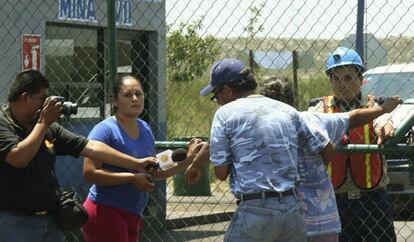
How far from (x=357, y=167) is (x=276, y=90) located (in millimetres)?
905

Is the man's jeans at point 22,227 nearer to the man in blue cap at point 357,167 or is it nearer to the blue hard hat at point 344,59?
the man in blue cap at point 357,167

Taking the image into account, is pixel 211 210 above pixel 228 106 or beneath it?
beneath

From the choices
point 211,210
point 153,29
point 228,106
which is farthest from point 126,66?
point 228,106

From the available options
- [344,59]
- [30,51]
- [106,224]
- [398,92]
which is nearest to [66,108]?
[106,224]

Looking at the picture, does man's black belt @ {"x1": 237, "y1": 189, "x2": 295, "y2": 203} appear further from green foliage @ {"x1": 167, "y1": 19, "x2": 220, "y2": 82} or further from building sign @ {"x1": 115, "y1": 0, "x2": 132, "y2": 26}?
green foliage @ {"x1": 167, "y1": 19, "x2": 220, "y2": 82}

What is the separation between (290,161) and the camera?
4676mm

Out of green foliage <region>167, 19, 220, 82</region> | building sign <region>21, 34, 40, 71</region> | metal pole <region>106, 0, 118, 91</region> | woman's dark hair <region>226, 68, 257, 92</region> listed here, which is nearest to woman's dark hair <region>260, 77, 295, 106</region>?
woman's dark hair <region>226, 68, 257, 92</region>

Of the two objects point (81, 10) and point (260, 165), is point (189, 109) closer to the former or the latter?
point (81, 10)

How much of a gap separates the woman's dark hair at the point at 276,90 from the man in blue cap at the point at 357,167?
0.61 metres

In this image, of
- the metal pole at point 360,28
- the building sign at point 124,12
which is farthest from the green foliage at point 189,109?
the metal pole at point 360,28

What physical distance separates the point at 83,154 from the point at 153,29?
5.24 m

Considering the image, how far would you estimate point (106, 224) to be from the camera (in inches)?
221

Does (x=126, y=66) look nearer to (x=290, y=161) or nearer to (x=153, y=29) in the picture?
(x=153, y=29)

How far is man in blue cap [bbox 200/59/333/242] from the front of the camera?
462 centimetres
